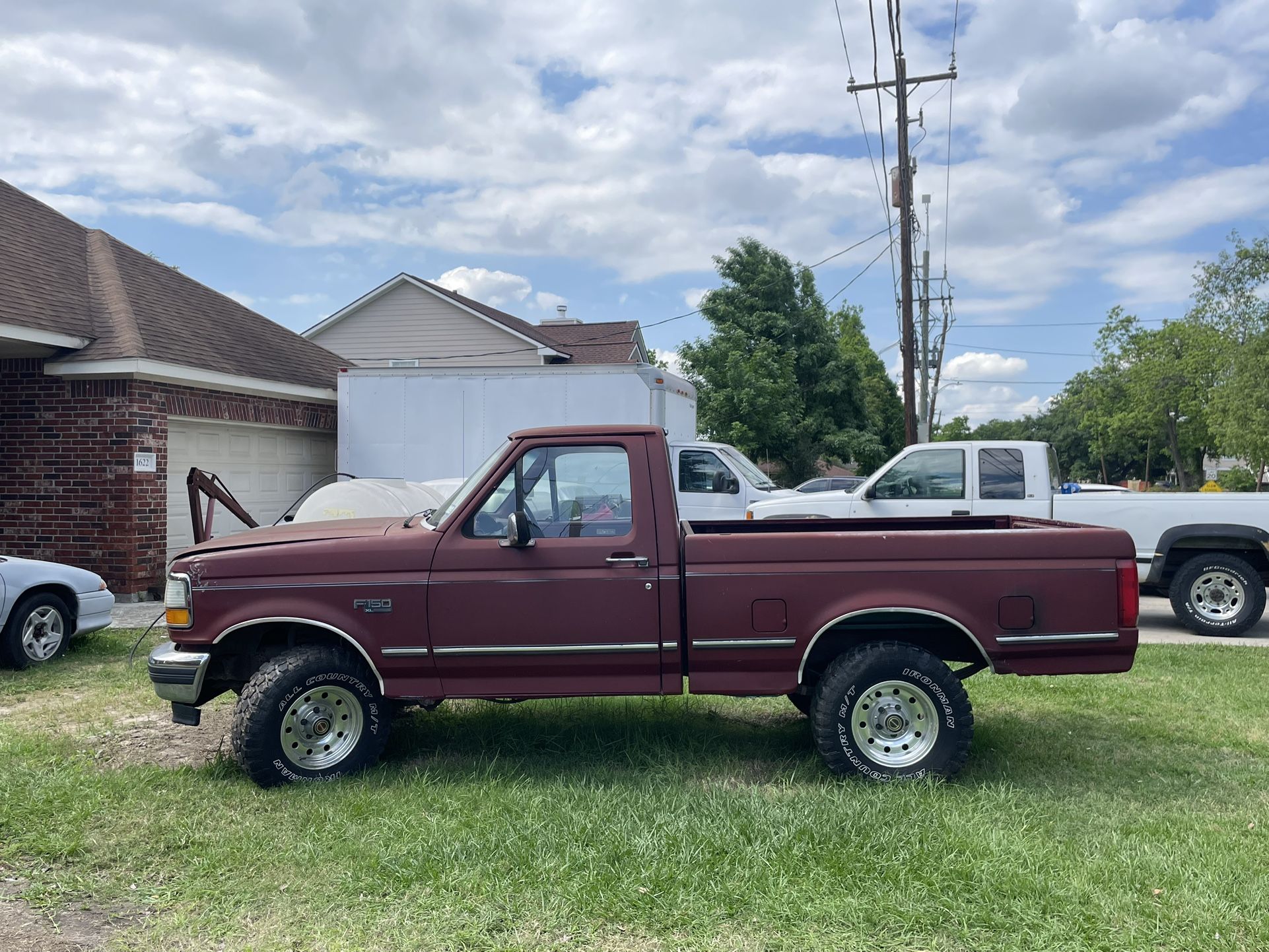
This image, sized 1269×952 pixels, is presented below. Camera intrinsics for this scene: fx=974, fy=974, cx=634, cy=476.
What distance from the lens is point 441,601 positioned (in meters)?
5.09

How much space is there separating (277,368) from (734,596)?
11887mm

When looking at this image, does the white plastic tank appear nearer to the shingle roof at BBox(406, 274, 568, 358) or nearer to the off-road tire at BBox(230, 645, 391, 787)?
the off-road tire at BBox(230, 645, 391, 787)

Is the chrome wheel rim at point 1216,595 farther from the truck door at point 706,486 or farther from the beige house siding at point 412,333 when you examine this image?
the beige house siding at point 412,333

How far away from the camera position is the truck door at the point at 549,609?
16.6 ft

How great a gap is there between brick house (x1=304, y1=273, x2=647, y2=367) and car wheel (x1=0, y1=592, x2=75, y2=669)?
19326 millimetres

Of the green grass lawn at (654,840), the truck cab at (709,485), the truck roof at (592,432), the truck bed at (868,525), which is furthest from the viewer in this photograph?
the truck cab at (709,485)

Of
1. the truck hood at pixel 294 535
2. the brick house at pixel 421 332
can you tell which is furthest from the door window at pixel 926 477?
the brick house at pixel 421 332

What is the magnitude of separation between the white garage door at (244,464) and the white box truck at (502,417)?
1.46 m

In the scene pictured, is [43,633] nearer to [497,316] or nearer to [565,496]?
[565,496]

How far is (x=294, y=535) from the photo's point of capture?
5438mm

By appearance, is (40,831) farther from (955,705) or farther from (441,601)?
(955,705)

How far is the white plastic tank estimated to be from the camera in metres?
9.68

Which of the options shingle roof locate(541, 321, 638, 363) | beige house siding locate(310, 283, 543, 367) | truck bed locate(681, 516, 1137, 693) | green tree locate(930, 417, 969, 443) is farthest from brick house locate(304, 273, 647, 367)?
green tree locate(930, 417, 969, 443)

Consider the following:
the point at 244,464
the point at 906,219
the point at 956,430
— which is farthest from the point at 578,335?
the point at 956,430
